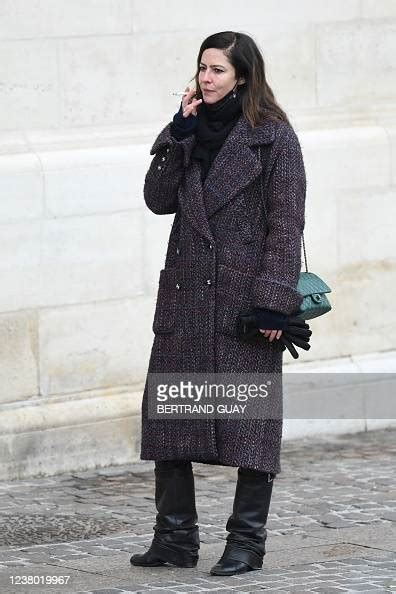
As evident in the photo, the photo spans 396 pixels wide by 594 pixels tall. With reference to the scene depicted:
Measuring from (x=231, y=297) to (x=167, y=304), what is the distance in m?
0.27

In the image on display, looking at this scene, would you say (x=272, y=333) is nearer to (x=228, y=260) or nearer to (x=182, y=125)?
(x=228, y=260)

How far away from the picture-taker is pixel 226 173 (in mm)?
5781

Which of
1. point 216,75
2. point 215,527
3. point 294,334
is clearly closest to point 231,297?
point 294,334

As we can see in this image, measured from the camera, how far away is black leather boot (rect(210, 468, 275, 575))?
19.1 feet

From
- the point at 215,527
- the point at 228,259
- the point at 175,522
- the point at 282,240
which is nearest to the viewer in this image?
the point at 282,240

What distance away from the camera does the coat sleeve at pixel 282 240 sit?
5656mm

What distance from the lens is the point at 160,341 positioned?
5.93 m

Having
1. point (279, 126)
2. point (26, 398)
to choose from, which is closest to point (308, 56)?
point (26, 398)

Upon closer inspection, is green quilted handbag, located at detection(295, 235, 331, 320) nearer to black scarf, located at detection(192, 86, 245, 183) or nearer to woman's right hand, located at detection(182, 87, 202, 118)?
black scarf, located at detection(192, 86, 245, 183)

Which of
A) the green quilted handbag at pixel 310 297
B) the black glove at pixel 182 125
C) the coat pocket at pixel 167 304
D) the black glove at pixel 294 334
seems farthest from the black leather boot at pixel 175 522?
the black glove at pixel 182 125

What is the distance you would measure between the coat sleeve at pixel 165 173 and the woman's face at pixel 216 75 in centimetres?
21

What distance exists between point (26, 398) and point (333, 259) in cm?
197

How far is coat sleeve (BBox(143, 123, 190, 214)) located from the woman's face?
0.21 meters

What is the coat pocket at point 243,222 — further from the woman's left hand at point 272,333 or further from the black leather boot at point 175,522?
the black leather boot at point 175,522
